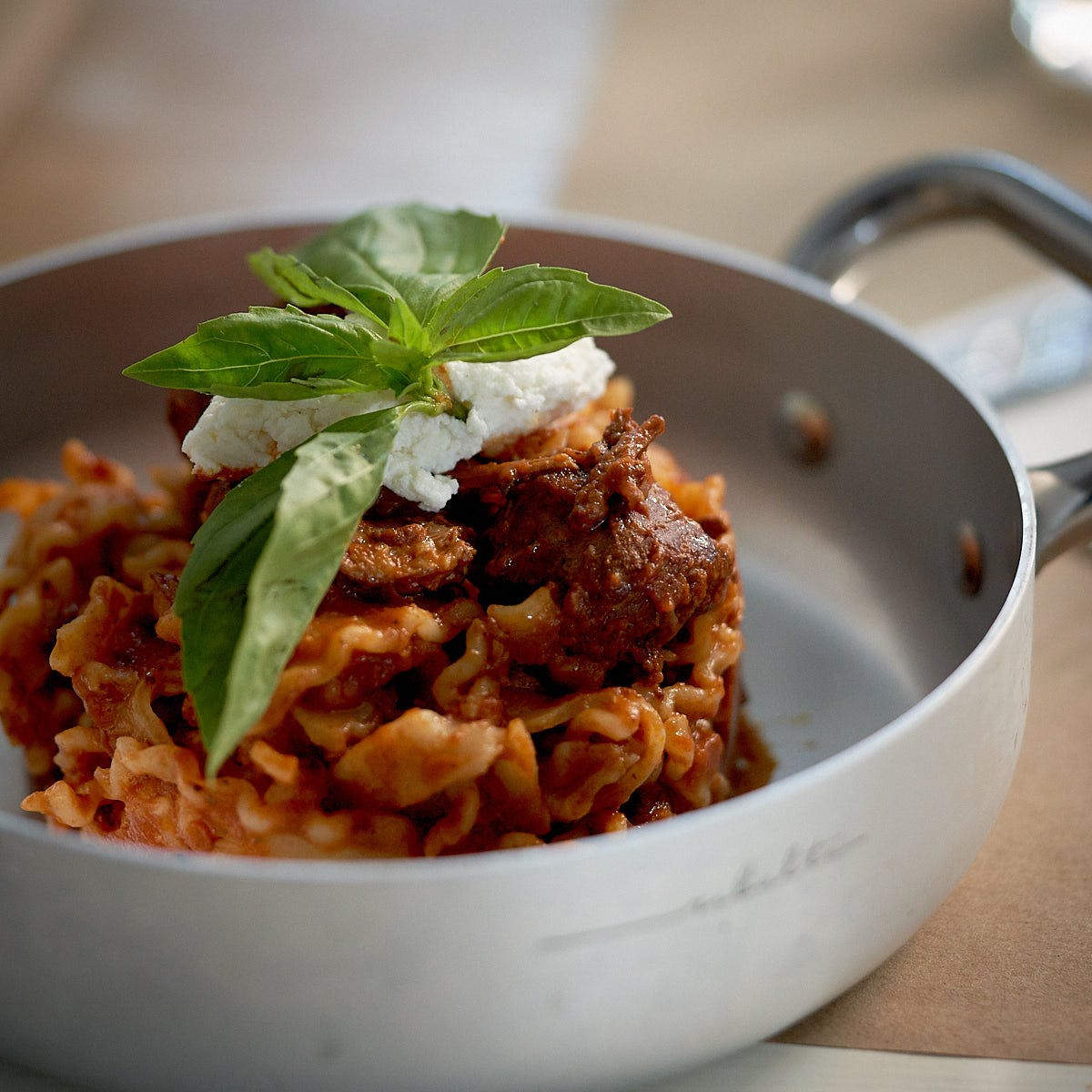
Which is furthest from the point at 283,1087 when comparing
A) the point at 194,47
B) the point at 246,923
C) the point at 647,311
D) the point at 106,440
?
the point at 194,47

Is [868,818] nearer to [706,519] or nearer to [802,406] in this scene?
[706,519]

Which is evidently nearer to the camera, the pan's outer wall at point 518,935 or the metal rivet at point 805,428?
the pan's outer wall at point 518,935

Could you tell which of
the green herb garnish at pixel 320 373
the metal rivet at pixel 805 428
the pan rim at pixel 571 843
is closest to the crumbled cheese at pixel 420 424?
the green herb garnish at pixel 320 373

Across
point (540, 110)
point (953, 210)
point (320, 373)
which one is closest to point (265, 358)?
point (320, 373)

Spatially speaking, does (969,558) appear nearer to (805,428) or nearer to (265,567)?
(805,428)

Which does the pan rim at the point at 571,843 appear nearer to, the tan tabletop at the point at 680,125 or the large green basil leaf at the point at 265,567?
the large green basil leaf at the point at 265,567
